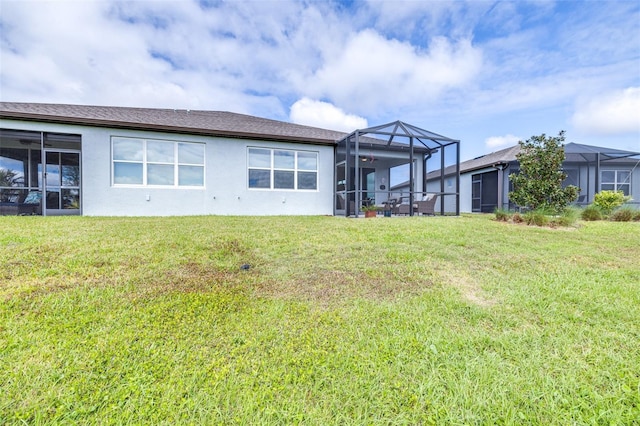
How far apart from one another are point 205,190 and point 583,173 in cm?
1900

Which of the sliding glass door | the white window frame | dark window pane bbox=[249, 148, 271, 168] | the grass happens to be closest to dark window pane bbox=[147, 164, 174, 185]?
the sliding glass door

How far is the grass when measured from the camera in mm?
1755

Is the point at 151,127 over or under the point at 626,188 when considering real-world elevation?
over

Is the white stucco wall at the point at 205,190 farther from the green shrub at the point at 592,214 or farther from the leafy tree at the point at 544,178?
the green shrub at the point at 592,214

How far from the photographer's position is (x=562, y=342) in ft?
7.86

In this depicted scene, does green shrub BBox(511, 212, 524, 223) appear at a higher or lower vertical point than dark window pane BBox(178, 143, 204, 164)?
lower

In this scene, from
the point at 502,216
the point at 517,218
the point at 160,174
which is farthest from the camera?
the point at 160,174

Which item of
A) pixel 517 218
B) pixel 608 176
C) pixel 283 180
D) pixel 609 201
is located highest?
pixel 608 176

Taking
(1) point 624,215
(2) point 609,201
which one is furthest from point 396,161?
(1) point 624,215

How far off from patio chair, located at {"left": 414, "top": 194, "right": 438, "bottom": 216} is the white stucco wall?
3.82 metres

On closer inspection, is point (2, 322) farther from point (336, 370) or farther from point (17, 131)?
point (17, 131)

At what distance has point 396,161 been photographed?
15.3 meters

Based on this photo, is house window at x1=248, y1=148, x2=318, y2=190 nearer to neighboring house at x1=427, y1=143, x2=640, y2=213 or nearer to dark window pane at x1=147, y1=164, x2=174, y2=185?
dark window pane at x1=147, y1=164, x2=174, y2=185

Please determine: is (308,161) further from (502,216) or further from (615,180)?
(615,180)
